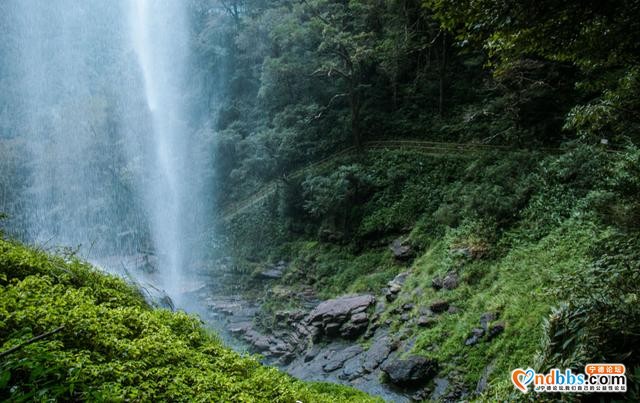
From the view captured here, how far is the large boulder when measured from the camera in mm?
10602

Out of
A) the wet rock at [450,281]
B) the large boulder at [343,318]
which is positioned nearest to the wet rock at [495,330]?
the wet rock at [450,281]

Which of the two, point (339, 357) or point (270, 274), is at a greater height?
point (270, 274)

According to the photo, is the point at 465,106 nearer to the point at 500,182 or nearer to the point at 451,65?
the point at 451,65

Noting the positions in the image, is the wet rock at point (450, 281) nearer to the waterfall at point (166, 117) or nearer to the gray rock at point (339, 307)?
the gray rock at point (339, 307)

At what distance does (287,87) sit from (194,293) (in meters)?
11.7

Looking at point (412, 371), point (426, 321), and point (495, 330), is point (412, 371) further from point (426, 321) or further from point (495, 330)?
point (495, 330)

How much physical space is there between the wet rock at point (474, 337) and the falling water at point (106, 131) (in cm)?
1496

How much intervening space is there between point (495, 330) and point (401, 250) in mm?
5877

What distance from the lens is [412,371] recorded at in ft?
24.7

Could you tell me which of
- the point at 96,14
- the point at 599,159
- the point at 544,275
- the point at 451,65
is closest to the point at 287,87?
the point at 451,65

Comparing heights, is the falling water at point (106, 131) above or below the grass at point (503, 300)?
above

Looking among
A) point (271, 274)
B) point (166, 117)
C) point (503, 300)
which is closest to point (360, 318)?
point (503, 300)

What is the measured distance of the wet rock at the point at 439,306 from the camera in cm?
904

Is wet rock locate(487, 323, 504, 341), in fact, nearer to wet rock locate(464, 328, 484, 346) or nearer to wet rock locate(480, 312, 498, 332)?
wet rock locate(480, 312, 498, 332)
